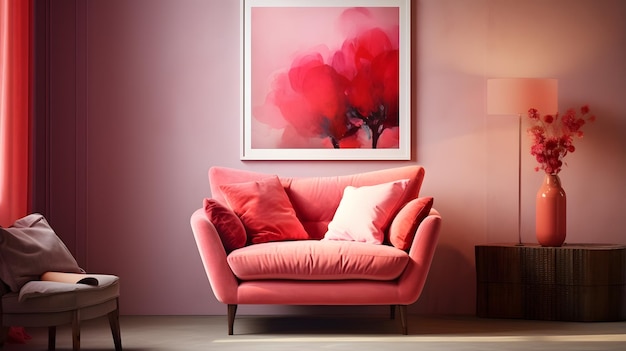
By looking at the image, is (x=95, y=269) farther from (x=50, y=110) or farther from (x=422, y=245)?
(x=422, y=245)

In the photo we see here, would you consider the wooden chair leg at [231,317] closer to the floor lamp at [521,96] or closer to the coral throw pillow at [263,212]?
the coral throw pillow at [263,212]

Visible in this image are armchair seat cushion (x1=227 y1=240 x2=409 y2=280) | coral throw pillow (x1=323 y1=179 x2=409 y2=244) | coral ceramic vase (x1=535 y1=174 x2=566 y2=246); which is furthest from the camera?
coral ceramic vase (x1=535 y1=174 x2=566 y2=246)

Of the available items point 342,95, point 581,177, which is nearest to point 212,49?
point 342,95

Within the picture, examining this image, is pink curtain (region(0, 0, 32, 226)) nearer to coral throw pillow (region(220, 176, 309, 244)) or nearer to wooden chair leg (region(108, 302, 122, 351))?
wooden chair leg (region(108, 302, 122, 351))

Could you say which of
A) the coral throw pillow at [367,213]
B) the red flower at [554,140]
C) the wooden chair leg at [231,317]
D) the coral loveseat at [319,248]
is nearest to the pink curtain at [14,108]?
the coral loveseat at [319,248]

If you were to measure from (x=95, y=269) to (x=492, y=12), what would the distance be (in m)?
3.21

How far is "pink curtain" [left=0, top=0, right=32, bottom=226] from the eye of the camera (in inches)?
188

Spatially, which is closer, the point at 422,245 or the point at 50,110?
the point at 422,245

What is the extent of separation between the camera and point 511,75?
5645mm

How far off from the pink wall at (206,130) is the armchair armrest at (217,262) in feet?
3.47

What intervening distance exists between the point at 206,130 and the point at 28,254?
6.33ft

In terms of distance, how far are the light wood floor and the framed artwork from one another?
1165 mm

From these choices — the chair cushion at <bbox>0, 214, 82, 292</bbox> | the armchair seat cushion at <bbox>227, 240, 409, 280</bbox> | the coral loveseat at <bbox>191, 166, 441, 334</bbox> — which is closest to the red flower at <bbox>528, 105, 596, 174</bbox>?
the coral loveseat at <bbox>191, 166, 441, 334</bbox>

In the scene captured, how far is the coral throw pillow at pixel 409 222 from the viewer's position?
4672 millimetres
